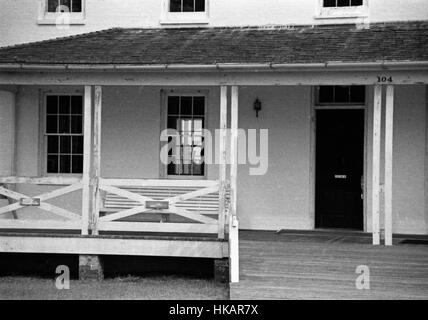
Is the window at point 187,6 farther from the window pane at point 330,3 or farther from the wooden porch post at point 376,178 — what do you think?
the wooden porch post at point 376,178

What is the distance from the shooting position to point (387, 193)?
11352mm

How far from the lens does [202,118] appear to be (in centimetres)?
1434

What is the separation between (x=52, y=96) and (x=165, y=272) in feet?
15.7

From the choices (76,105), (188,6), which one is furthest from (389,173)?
(76,105)

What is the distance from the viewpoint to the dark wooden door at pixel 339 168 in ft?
45.3

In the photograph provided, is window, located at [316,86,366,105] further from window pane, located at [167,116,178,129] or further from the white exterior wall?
window pane, located at [167,116,178,129]

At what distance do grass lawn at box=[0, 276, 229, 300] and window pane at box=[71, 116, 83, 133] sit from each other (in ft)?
11.7

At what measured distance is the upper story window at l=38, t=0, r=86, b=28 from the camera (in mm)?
15062

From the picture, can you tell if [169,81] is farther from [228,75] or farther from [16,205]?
[16,205]

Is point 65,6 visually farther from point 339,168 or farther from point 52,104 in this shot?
point 339,168

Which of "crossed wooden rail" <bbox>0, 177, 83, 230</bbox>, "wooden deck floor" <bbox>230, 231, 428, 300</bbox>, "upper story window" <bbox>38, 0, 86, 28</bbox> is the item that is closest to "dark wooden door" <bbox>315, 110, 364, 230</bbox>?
"wooden deck floor" <bbox>230, 231, 428, 300</bbox>
